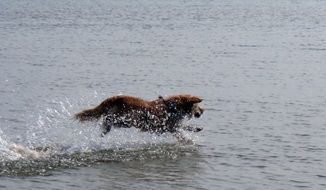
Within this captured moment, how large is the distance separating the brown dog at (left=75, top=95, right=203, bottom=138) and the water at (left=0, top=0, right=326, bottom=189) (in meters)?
0.41

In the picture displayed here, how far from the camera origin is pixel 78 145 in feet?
48.0

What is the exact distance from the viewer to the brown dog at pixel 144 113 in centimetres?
1396

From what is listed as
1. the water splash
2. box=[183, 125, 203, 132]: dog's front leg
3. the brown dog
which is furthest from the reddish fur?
box=[183, 125, 203, 132]: dog's front leg

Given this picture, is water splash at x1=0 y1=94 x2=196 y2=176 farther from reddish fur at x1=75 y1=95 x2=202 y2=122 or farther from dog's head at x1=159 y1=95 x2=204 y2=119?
dog's head at x1=159 y1=95 x2=204 y2=119

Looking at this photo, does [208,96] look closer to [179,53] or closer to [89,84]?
[89,84]

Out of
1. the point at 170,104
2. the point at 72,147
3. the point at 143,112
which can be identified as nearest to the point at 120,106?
the point at 143,112

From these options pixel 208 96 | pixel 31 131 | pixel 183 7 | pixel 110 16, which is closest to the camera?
pixel 31 131

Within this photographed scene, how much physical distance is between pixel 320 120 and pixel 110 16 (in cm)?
3862

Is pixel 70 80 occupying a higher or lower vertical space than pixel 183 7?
lower

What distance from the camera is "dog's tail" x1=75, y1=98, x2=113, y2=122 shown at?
Answer: 46.0ft

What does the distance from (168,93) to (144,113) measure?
682 cm

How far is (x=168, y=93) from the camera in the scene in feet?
68.7

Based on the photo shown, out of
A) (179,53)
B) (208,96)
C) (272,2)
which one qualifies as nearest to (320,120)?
(208,96)

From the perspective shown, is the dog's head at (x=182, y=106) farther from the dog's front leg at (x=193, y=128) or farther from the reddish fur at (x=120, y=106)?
the dog's front leg at (x=193, y=128)
